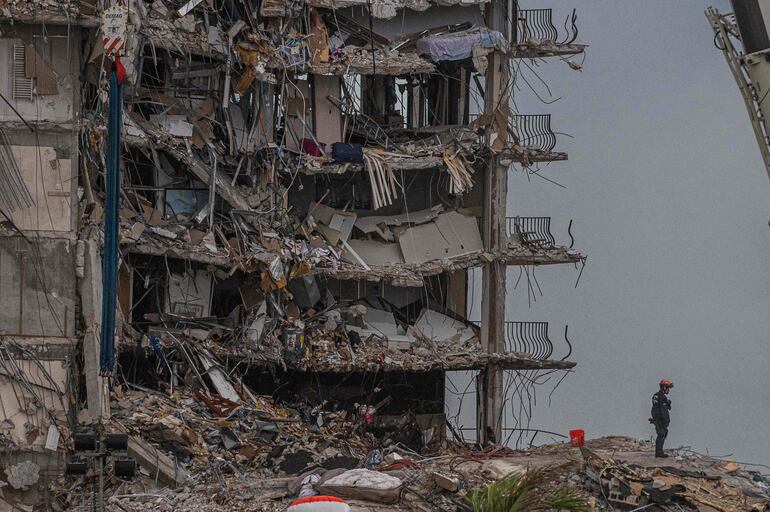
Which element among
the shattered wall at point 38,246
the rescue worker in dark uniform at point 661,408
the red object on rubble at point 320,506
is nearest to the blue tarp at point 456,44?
the shattered wall at point 38,246

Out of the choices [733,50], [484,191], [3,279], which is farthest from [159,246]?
[733,50]

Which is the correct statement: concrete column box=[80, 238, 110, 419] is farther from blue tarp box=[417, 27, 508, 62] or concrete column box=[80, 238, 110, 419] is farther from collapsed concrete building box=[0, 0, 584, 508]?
blue tarp box=[417, 27, 508, 62]

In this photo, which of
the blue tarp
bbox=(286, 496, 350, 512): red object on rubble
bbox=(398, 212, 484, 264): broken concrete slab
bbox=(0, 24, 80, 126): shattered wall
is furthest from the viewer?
bbox=(398, 212, 484, 264): broken concrete slab

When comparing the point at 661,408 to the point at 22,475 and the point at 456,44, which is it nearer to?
the point at 22,475

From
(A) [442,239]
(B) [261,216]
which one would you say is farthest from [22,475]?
(A) [442,239]

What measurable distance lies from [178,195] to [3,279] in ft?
23.8

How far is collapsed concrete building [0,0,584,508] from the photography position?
32219 millimetres

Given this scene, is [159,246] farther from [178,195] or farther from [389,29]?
[389,29]

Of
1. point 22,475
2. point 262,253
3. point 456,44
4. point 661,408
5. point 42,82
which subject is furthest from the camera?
point 456,44

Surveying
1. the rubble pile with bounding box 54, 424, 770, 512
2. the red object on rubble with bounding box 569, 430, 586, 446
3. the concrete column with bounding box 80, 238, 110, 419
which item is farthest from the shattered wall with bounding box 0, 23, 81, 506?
the red object on rubble with bounding box 569, 430, 586, 446

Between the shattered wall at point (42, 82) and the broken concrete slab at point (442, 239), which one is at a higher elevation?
the shattered wall at point (42, 82)

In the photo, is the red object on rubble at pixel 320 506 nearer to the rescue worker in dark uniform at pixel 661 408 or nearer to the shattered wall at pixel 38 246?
the rescue worker in dark uniform at pixel 661 408

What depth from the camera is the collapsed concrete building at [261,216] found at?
32.2m

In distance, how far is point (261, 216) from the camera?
40031 millimetres
